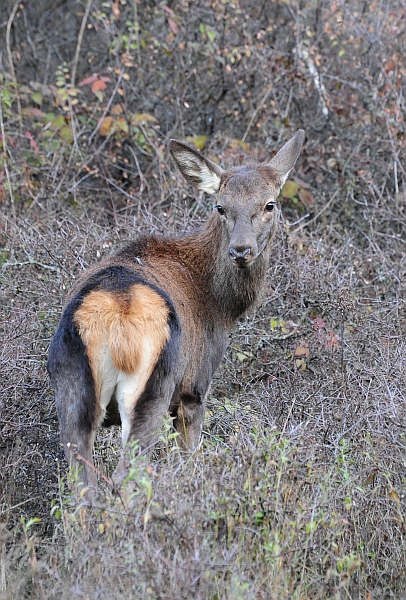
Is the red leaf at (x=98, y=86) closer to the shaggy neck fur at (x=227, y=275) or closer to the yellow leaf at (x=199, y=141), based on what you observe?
the yellow leaf at (x=199, y=141)

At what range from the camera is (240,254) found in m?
6.23

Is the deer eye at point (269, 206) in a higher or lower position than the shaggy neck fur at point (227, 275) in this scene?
higher

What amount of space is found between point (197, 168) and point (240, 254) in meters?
1.12

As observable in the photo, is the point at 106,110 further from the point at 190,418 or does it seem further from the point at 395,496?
the point at 395,496

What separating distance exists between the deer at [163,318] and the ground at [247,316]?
0.31 meters

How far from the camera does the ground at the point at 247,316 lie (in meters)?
4.52

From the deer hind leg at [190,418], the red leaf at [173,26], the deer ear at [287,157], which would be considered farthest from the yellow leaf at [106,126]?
the deer hind leg at [190,418]

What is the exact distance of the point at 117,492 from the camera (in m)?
4.45

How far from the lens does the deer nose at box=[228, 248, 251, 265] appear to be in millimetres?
6230

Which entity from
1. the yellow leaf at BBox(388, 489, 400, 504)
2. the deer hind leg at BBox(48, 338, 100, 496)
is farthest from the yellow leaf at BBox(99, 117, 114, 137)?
the yellow leaf at BBox(388, 489, 400, 504)

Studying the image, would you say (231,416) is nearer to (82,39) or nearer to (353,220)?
(353,220)

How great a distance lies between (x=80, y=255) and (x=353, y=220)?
3.56m

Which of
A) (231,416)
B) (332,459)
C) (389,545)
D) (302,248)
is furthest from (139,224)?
(389,545)

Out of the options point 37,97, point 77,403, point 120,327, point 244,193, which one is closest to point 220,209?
point 244,193
